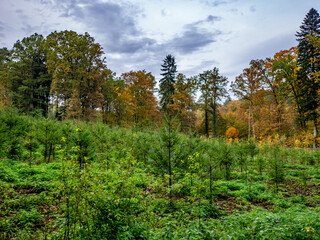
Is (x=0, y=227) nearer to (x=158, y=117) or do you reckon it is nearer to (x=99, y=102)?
(x=99, y=102)

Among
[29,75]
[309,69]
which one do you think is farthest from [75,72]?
[309,69]

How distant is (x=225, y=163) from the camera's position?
8.84 m

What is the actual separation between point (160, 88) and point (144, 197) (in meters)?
28.4

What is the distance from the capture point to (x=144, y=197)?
17.4 ft

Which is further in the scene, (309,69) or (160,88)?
(160,88)

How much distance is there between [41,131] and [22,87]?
79.6ft

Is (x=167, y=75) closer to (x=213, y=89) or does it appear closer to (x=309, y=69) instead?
(x=213, y=89)

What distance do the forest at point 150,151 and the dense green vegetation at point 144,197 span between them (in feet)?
0.12

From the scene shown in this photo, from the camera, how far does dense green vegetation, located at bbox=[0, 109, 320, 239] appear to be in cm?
287

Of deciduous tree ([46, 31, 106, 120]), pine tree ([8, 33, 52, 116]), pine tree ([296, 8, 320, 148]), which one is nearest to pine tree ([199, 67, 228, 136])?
pine tree ([296, 8, 320, 148])

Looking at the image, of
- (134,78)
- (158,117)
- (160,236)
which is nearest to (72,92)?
(134,78)

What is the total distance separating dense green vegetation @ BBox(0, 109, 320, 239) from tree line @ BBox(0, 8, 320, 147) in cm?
1018

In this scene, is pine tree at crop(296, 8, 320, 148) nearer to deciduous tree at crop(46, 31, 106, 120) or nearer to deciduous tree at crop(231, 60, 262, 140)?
deciduous tree at crop(231, 60, 262, 140)

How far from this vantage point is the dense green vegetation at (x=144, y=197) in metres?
2.87
